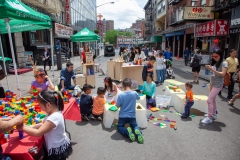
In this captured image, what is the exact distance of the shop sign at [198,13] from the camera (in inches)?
664

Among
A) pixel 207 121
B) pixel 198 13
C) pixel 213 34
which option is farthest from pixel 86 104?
pixel 198 13

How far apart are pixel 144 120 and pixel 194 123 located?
1456 millimetres

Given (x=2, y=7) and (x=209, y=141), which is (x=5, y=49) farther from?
(x=209, y=141)

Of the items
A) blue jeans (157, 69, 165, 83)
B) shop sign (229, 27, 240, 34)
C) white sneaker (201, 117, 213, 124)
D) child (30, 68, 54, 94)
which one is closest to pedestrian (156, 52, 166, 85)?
blue jeans (157, 69, 165, 83)

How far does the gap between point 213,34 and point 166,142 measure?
14.0 metres

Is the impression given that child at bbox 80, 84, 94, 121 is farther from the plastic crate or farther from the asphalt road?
the plastic crate

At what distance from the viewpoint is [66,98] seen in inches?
169

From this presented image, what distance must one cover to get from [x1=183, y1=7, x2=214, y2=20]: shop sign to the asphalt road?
14252 millimetres

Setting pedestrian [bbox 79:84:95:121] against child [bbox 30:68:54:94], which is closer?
child [bbox 30:68:54:94]

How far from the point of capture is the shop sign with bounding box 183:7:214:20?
16.9 meters

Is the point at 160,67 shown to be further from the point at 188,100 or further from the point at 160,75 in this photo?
the point at 188,100

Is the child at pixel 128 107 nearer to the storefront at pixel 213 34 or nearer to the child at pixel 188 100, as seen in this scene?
the child at pixel 188 100

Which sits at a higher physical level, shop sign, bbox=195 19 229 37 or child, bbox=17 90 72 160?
shop sign, bbox=195 19 229 37

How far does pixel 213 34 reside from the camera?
48.9 ft
